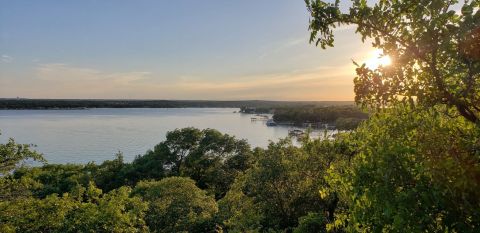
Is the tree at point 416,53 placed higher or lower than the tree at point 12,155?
higher

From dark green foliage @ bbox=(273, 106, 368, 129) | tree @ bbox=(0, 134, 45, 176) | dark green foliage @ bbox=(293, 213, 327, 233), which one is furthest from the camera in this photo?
dark green foliage @ bbox=(273, 106, 368, 129)

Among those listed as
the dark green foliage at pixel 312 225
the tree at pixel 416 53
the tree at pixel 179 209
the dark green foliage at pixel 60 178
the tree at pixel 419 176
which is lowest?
the dark green foliage at pixel 60 178

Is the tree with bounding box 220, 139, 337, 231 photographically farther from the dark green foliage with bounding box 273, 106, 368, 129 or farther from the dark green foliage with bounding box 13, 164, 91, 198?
the dark green foliage with bounding box 273, 106, 368, 129

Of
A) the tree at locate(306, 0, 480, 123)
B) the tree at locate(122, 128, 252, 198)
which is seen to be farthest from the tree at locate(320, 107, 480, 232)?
the tree at locate(122, 128, 252, 198)

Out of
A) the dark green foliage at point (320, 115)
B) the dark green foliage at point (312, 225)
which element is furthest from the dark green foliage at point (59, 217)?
the dark green foliage at point (320, 115)

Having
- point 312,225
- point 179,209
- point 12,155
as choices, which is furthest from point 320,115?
point 12,155

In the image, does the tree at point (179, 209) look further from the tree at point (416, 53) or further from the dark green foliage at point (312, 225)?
the tree at point (416, 53)
